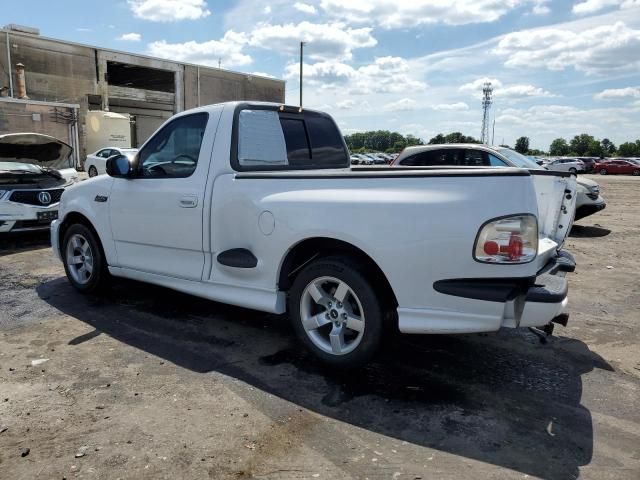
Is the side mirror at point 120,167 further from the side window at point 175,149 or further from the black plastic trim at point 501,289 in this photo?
the black plastic trim at point 501,289

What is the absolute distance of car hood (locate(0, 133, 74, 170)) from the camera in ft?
31.0

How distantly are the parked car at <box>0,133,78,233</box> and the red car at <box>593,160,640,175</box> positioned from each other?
48891mm

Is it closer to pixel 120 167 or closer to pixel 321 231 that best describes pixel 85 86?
pixel 120 167

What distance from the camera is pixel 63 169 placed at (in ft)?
32.8

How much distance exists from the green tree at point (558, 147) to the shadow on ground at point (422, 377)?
121874mm

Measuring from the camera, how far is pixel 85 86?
3528 cm

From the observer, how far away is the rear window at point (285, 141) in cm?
439

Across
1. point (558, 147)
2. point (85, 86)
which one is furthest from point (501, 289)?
point (558, 147)

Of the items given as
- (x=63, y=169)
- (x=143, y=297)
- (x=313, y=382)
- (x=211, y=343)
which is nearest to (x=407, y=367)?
(x=313, y=382)

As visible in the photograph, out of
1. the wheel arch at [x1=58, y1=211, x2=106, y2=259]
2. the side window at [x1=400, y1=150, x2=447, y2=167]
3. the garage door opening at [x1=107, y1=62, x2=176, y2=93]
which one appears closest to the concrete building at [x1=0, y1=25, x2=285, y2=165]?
the garage door opening at [x1=107, y1=62, x2=176, y2=93]

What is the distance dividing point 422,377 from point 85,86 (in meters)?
37.7

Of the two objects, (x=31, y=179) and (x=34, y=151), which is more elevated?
(x=34, y=151)

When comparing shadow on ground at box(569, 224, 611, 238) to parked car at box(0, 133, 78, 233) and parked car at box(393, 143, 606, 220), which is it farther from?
parked car at box(0, 133, 78, 233)

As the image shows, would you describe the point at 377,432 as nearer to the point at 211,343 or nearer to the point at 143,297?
the point at 211,343
